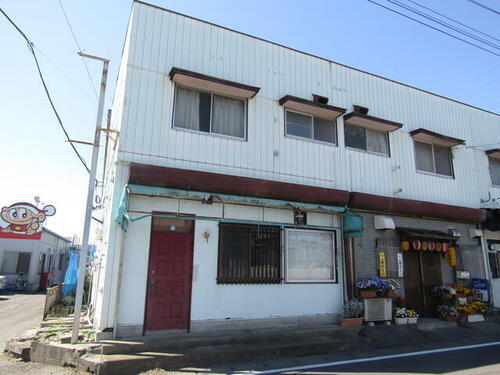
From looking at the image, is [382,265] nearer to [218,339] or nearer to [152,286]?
[218,339]

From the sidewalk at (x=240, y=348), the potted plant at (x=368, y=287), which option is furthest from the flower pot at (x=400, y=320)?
the potted plant at (x=368, y=287)

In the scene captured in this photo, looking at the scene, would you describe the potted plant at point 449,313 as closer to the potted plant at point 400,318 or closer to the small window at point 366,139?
the potted plant at point 400,318

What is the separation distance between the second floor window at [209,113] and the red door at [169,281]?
2.86 m

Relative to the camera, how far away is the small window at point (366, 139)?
1175 cm

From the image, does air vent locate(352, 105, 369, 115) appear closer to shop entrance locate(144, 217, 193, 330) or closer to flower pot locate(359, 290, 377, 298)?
flower pot locate(359, 290, 377, 298)

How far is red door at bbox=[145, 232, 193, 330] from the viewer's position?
800 cm

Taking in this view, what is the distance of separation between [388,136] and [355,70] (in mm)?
2453

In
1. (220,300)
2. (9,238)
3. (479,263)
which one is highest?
(9,238)

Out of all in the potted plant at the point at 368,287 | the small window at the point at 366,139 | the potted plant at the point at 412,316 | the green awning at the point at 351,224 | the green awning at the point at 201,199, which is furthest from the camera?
the small window at the point at 366,139

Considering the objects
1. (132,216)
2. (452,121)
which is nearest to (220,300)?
(132,216)

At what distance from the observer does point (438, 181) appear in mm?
12992

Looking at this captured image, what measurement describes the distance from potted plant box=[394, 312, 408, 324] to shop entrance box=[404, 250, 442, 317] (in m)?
1.17

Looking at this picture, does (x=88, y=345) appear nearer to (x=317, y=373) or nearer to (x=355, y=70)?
(x=317, y=373)

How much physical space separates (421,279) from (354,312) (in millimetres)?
3384
